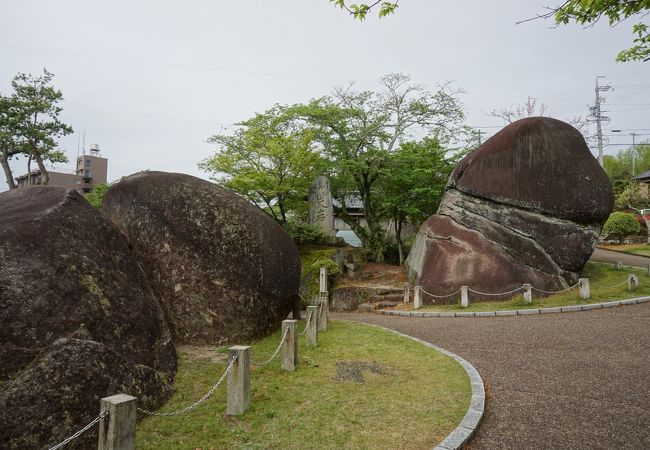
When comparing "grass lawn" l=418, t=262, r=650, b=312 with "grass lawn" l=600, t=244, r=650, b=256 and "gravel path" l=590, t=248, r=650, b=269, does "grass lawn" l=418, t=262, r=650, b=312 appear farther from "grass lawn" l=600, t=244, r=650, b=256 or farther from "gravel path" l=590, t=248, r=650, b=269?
"grass lawn" l=600, t=244, r=650, b=256

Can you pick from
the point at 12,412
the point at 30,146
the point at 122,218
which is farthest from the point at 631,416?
the point at 30,146

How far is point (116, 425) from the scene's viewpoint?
3594 millimetres

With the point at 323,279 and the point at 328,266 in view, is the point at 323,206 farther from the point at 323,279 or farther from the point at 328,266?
the point at 323,279

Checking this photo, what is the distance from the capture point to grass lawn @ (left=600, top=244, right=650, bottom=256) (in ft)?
78.6

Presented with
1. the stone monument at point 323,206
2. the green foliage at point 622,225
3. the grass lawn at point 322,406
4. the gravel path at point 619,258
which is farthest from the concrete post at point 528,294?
the green foliage at point 622,225

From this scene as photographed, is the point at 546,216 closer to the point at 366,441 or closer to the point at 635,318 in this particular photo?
the point at 635,318

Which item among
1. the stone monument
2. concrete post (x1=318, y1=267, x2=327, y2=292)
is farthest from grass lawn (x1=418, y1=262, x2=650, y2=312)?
the stone monument

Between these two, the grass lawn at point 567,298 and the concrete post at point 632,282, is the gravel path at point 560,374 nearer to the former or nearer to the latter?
the grass lawn at point 567,298

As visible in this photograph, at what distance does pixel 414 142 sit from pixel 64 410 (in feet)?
69.3

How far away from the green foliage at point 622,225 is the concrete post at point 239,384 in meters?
30.9

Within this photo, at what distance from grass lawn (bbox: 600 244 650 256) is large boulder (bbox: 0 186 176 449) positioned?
2812 centimetres

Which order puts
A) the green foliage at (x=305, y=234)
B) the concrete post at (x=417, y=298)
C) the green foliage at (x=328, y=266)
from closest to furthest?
the concrete post at (x=417, y=298)
the green foliage at (x=328, y=266)
the green foliage at (x=305, y=234)

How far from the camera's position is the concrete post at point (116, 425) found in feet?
11.8

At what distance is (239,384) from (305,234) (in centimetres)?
1450
